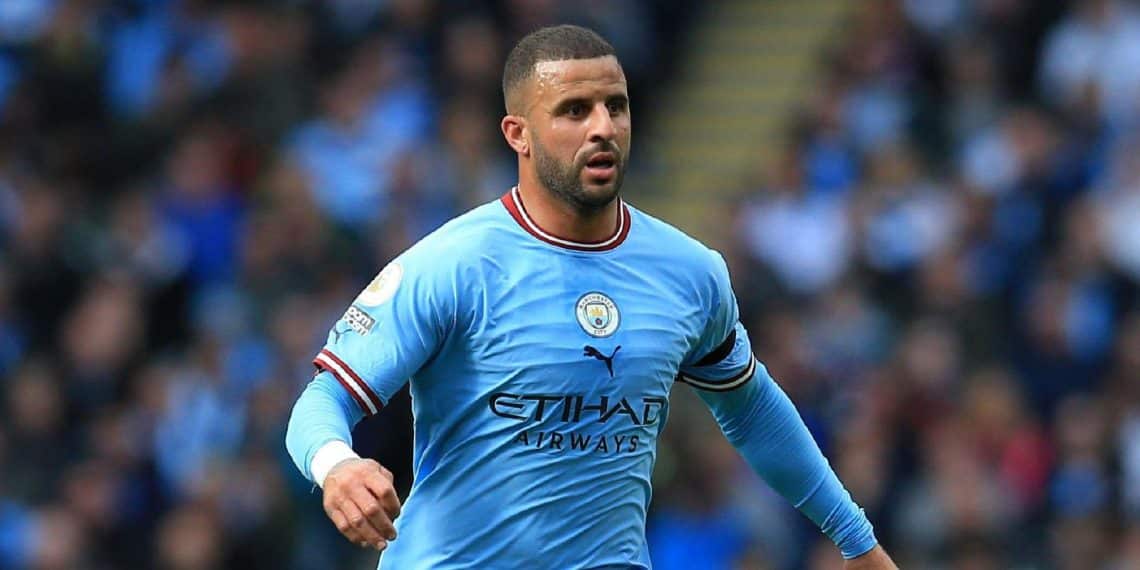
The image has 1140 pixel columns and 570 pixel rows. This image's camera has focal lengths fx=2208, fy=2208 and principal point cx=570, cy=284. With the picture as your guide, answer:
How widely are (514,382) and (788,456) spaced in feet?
3.71

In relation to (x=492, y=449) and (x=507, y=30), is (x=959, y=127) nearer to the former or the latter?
(x=507, y=30)

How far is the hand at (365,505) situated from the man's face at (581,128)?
112 cm

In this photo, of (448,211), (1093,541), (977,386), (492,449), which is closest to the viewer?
(492,449)

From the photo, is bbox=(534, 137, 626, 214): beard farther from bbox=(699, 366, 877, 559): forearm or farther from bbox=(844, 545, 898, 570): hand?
bbox=(844, 545, 898, 570): hand

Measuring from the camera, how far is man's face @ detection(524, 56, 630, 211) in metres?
5.92

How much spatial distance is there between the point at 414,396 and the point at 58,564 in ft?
23.9

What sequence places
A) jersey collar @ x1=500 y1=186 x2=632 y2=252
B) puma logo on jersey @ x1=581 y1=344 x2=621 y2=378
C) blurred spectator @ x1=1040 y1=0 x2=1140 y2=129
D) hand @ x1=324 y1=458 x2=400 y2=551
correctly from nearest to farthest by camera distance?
hand @ x1=324 y1=458 x2=400 y2=551, puma logo on jersey @ x1=581 y1=344 x2=621 y2=378, jersey collar @ x1=500 y1=186 x2=632 y2=252, blurred spectator @ x1=1040 y1=0 x2=1140 y2=129

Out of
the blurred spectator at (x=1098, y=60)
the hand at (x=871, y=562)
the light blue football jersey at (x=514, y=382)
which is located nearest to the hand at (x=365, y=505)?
the light blue football jersey at (x=514, y=382)

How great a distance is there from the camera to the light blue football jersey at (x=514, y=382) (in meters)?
5.74

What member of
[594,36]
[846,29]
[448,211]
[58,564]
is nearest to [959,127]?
[846,29]

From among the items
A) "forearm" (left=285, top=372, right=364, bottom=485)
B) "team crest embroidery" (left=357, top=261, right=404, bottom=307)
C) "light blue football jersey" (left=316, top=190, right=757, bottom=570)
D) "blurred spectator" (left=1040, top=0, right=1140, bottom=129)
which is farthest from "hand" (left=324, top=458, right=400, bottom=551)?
"blurred spectator" (left=1040, top=0, right=1140, bottom=129)

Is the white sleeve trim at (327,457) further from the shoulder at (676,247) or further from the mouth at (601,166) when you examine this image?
the shoulder at (676,247)

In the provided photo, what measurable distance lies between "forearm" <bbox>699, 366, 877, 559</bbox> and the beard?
846mm

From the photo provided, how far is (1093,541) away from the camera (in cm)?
1157
